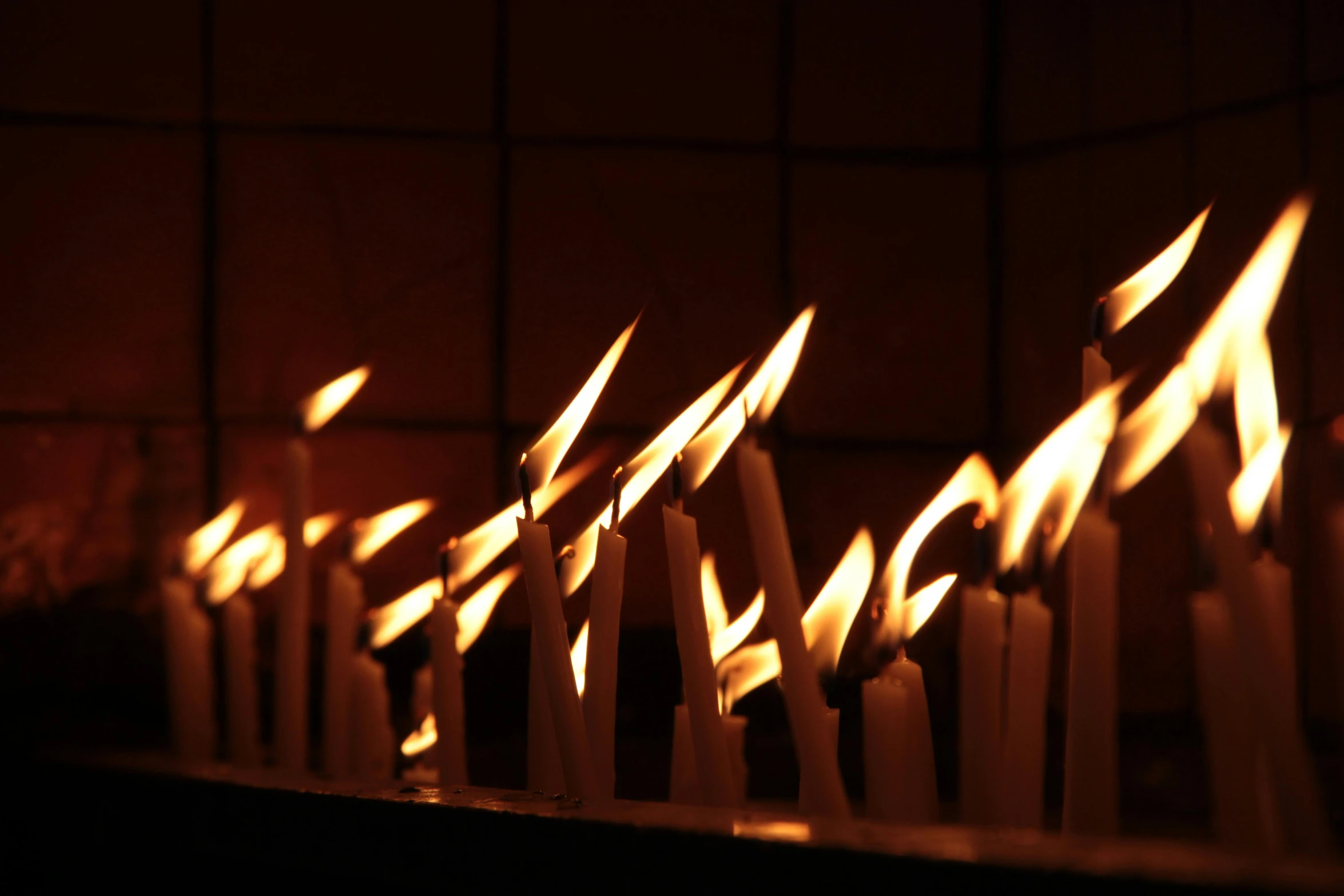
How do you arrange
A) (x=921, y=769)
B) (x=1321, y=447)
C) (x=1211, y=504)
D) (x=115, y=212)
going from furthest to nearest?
(x=115, y=212), (x=1321, y=447), (x=921, y=769), (x=1211, y=504)

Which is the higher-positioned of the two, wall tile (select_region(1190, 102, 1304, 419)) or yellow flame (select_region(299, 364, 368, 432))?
wall tile (select_region(1190, 102, 1304, 419))

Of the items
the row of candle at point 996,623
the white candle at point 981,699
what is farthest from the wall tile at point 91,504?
the white candle at point 981,699

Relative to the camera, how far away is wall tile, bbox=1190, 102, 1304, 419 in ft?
2.83

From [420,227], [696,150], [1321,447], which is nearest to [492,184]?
[420,227]

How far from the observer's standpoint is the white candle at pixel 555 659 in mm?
412

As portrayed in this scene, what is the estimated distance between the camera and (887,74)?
1057 millimetres

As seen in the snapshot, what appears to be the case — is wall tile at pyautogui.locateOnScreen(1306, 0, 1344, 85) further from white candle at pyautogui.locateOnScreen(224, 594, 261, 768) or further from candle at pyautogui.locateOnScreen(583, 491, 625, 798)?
white candle at pyautogui.locateOnScreen(224, 594, 261, 768)

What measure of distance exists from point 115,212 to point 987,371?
751mm

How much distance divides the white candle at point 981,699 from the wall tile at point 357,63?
2.51ft

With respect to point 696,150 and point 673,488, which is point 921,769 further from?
point 696,150

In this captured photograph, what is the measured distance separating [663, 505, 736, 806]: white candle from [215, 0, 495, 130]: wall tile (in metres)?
0.73

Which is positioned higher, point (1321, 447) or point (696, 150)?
point (696, 150)

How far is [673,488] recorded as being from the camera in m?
0.40

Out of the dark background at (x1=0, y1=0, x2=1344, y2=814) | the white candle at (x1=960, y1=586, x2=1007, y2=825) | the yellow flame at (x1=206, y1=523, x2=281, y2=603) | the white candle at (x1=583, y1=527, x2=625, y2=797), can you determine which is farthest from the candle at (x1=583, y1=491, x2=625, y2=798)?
the dark background at (x1=0, y1=0, x2=1344, y2=814)
